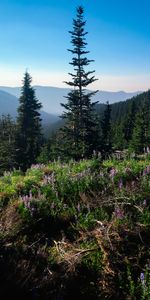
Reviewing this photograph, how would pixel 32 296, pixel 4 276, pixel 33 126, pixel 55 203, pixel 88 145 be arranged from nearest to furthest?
pixel 32 296 → pixel 4 276 → pixel 55 203 → pixel 88 145 → pixel 33 126

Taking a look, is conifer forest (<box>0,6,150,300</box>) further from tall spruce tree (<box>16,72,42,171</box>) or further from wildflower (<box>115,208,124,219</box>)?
tall spruce tree (<box>16,72,42,171</box>)

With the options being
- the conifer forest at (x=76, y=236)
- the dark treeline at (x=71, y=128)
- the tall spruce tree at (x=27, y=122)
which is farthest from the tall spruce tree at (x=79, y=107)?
the conifer forest at (x=76, y=236)

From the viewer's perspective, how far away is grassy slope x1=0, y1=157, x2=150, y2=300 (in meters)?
3.40

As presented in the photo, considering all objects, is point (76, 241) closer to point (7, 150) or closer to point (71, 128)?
point (71, 128)

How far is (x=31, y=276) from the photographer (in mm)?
3451

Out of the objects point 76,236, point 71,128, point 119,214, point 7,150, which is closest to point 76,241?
point 76,236

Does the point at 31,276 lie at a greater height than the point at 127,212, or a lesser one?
lesser

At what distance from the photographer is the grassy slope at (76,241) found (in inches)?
134

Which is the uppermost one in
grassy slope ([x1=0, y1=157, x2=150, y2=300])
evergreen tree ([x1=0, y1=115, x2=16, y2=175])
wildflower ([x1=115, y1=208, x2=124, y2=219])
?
wildflower ([x1=115, y1=208, x2=124, y2=219])

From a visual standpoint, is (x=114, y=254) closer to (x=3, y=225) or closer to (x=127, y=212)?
(x=127, y=212)

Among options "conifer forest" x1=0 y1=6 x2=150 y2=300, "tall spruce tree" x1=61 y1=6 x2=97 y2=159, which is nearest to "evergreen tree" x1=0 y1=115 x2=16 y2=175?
"tall spruce tree" x1=61 y1=6 x2=97 y2=159

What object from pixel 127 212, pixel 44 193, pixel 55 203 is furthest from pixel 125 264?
pixel 44 193

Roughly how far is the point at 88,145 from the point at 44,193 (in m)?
34.5

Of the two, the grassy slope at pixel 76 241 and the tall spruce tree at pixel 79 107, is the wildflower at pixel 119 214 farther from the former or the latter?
the tall spruce tree at pixel 79 107
